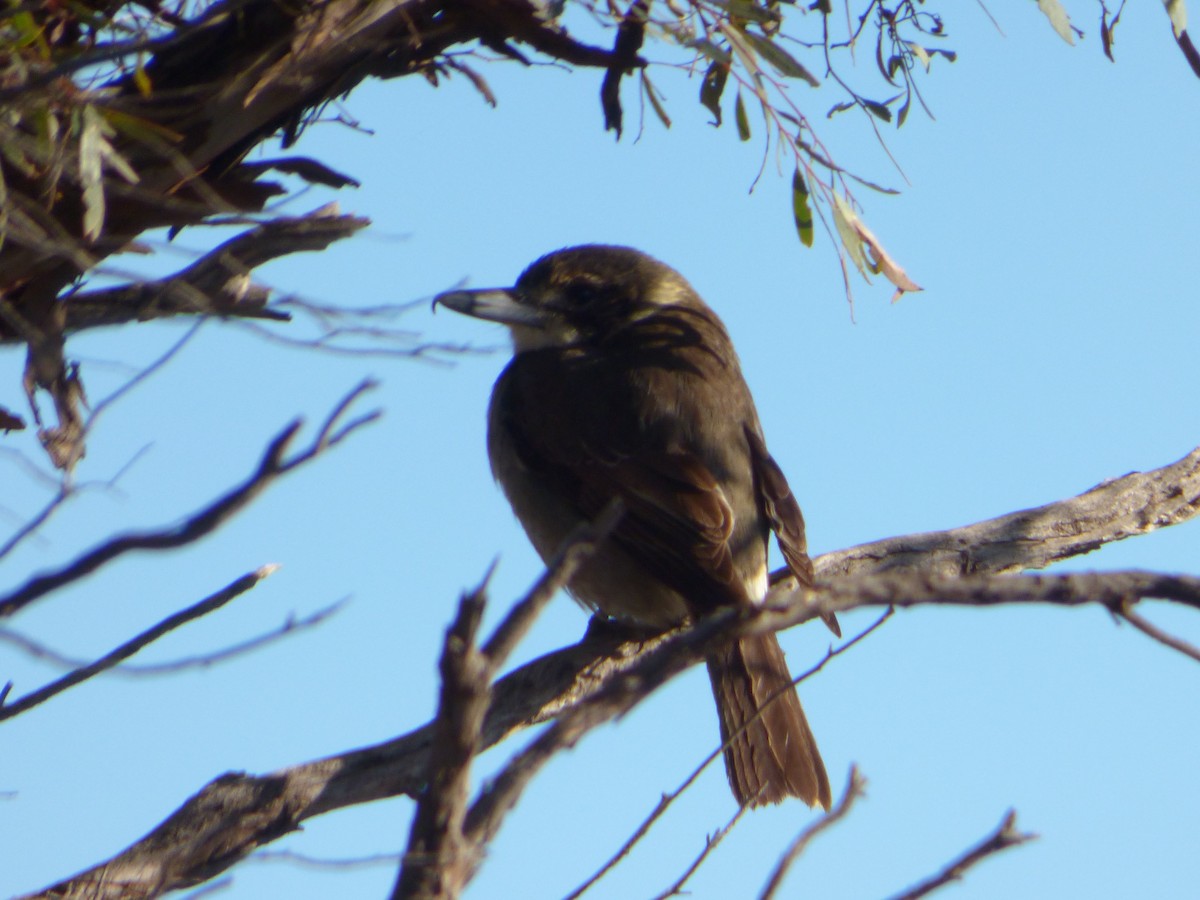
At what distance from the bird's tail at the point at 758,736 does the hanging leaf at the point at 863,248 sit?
1.01 meters

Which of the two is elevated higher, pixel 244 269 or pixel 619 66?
pixel 619 66

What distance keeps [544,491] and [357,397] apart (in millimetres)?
3054

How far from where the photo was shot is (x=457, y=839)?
144cm

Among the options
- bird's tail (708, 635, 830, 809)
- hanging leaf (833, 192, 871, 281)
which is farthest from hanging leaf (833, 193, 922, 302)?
bird's tail (708, 635, 830, 809)

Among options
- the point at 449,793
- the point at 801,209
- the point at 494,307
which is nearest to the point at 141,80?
the point at 801,209

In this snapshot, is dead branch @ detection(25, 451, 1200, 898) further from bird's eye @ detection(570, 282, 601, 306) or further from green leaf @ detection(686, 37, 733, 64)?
bird's eye @ detection(570, 282, 601, 306)

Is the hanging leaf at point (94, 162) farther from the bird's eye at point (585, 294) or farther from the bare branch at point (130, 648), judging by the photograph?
the bird's eye at point (585, 294)

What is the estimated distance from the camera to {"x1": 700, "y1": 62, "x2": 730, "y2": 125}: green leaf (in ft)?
12.4

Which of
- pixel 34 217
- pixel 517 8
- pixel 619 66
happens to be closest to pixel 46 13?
pixel 34 217

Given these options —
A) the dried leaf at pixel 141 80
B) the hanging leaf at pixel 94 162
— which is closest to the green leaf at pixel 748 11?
the dried leaf at pixel 141 80

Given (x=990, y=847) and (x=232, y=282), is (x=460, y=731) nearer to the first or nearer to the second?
(x=990, y=847)

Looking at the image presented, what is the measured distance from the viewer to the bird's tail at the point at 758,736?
13.0 ft

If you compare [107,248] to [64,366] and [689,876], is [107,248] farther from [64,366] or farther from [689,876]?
[689,876]

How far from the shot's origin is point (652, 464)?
4.27 meters
